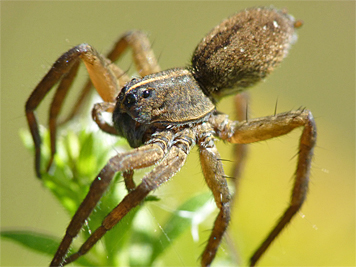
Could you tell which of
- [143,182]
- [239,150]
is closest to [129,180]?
[143,182]

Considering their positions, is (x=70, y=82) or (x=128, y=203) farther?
(x=70, y=82)

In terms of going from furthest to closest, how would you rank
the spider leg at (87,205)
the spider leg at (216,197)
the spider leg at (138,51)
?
the spider leg at (138,51) < the spider leg at (216,197) < the spider leg at (87,205)

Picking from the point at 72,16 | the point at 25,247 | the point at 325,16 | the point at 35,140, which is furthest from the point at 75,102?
the point at 325,16

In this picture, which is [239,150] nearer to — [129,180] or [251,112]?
[251,112]

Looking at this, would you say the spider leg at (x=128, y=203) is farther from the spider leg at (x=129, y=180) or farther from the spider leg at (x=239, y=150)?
the spider leg at (x=239, y=150)

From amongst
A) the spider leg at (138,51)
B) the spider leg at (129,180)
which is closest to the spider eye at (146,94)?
the spider leg at (129,180)

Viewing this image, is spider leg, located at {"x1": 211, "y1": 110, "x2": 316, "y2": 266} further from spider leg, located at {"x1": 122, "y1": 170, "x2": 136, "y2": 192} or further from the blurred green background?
spider leg, located at {"x1": 122, "y1": 170, "x2": 136, "y2": 192}

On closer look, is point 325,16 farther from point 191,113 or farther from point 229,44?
point 191,113
